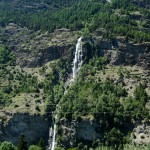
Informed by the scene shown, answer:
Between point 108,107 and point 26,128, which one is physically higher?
point 108,107

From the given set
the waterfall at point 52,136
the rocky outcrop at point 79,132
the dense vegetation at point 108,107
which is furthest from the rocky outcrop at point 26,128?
the rocky outcrop at point 79,132

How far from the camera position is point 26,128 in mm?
179750

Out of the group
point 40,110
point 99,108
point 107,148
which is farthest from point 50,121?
point 107,148

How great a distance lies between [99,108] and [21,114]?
29133 millimetres

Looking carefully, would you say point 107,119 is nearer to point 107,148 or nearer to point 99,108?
point 99,108

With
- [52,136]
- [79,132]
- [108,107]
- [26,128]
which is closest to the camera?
[79,132]

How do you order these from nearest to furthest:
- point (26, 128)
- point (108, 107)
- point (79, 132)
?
point (79, 132), point (108, 107), point (26, 128)

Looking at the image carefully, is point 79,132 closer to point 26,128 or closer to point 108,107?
point 108,107

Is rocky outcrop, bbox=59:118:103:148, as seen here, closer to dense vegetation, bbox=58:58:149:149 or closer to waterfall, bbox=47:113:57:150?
dense vegetation, bbox=58:58:149:149

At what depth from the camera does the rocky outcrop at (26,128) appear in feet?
582

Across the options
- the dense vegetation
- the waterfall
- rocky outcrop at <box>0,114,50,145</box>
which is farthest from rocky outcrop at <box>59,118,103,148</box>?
rocky outcrop at <box>0,114,50,145</box>

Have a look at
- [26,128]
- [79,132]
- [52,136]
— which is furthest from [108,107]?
[26,128]

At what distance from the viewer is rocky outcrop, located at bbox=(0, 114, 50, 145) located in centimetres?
17738

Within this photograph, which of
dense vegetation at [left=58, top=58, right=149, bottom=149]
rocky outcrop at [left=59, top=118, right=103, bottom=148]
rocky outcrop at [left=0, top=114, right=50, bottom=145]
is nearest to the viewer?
dense vegetation at [left=58, top=58, right=149, bottom=149]
